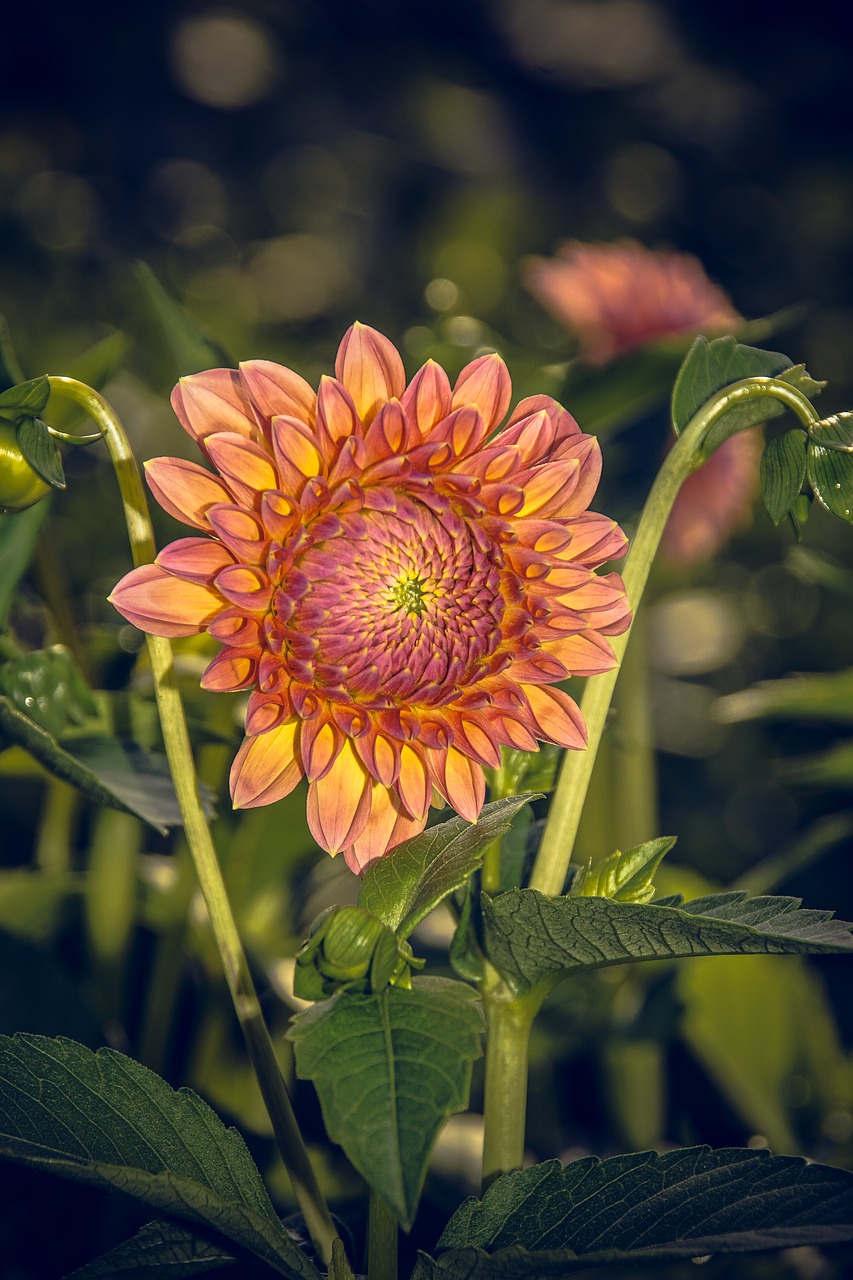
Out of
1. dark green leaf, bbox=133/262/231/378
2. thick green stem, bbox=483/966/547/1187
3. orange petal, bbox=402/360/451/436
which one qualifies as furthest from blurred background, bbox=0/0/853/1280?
orange petal, bbox=402/360/451/436

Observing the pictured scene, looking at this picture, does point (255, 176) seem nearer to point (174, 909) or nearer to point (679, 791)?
point (679, 791)

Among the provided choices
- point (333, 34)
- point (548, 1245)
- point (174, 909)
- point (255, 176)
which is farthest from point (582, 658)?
point (333, 34)

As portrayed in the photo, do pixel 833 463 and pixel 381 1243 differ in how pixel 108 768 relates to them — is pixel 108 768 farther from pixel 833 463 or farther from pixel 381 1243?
pixel 833 463

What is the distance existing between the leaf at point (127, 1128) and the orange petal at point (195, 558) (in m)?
0.19

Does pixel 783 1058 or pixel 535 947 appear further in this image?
pixel 783 1058

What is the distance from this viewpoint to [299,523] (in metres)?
0.45

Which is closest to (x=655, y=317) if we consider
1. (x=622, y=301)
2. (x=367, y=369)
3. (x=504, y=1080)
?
(x=622, y=301)

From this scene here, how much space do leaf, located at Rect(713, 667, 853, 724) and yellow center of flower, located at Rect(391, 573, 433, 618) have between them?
0.37 metres

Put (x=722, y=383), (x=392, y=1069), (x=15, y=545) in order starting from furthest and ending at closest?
(x=15, y=545), (x=722, y=383), (x=392, y=1069)

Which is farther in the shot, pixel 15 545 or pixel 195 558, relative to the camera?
pixel 15 545

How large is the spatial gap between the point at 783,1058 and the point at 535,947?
507mm

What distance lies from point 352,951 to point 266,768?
81 millimetres

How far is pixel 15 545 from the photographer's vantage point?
618mm

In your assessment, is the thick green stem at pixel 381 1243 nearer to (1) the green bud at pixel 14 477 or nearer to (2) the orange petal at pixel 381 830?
(2) the orange petal at pixel 381 830
